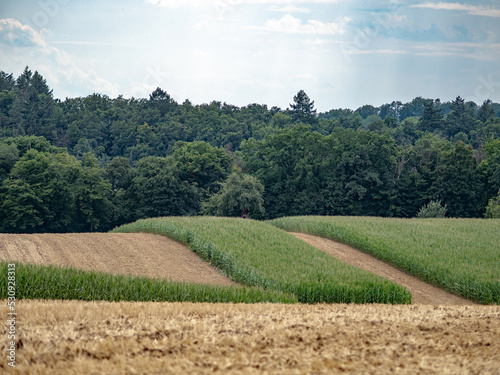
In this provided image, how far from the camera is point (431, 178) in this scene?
65062mm

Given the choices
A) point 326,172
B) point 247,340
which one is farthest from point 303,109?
point 247,340

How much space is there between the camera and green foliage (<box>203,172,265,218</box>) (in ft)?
184

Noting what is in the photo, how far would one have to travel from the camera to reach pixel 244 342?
7922mm

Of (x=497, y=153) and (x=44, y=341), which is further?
(x=497, y=153)

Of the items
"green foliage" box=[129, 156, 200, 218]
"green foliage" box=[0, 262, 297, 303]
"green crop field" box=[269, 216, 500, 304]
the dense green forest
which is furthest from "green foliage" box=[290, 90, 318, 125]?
"green foliage" box=[0, 262, 297, 303]

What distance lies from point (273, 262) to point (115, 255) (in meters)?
6.90

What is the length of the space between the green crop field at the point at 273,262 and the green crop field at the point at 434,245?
3.86m

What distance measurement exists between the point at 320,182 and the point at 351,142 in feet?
19.9

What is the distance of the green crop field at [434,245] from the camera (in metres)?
22.3

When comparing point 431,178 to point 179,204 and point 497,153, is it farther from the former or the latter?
point 179,204

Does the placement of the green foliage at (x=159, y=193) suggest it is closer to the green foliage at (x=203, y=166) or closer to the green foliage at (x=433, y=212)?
the green foliage at (x=203, y=166)

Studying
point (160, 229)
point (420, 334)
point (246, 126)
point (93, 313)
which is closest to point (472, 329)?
point (420, 334)

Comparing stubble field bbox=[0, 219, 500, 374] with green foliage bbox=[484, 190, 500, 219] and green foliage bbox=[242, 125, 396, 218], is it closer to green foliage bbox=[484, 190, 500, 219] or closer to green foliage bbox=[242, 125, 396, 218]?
green foliage bbox=[484, 190, 500, 219]

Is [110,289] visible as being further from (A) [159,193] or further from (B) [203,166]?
(B) [203,166]
